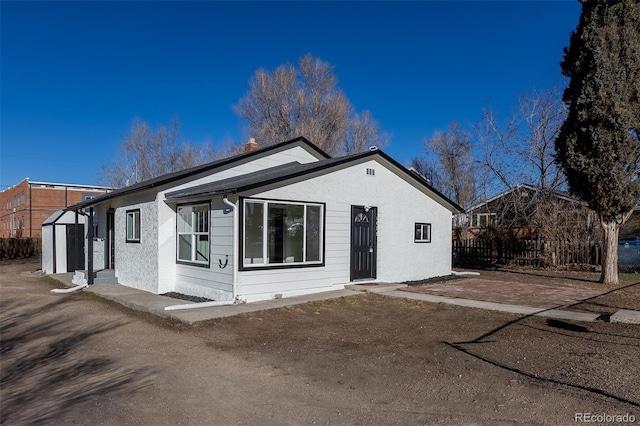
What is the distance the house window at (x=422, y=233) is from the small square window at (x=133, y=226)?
8.52 meters

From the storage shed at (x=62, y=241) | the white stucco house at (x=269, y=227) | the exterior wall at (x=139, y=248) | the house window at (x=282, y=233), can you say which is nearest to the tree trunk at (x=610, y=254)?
the white stucco house at (x=269, y=227)

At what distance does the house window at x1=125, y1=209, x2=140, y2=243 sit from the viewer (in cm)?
1240

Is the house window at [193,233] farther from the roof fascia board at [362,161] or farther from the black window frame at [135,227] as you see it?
the roof fascia board at [362,161]

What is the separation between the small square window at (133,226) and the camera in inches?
488

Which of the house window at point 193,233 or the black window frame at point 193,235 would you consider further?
the house window at point 193,233

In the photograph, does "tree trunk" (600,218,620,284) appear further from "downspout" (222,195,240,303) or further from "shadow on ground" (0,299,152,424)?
"shadow on ground" (0,299,152,424)

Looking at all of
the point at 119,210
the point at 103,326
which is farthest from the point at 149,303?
the point at 119,210

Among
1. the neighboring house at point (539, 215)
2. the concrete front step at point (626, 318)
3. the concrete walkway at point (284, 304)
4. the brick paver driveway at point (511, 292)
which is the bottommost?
the brick paver driveway at point (511, 292)

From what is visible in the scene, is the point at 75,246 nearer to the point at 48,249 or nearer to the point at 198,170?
the point at 48,249

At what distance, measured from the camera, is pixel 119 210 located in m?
13.5

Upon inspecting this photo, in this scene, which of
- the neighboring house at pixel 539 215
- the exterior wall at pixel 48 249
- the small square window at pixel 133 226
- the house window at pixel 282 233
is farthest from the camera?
the neighboring house at pixel 539 215

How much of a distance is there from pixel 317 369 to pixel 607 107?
40.0ft

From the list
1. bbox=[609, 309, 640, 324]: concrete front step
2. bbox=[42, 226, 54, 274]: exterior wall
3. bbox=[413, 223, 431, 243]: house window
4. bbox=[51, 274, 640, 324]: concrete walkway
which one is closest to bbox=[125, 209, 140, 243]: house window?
bbox=[51, 274, 640, 324]: concrete walkway

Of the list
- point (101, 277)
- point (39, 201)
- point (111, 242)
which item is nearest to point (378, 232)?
point (101, 277)
